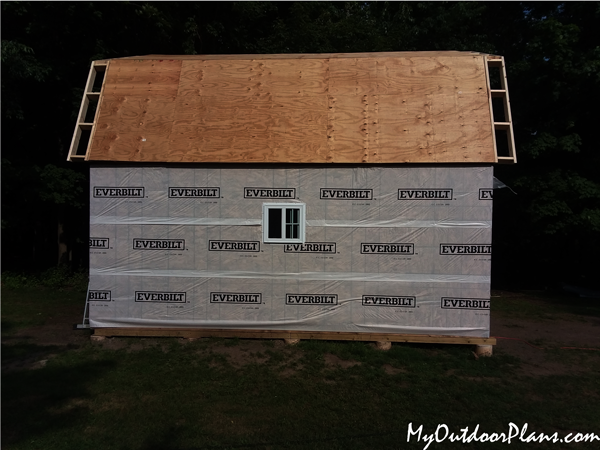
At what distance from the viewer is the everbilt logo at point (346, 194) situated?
689 centimetres

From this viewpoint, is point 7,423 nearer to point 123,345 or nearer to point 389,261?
point 123,345

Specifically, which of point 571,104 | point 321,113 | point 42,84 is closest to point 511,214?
point 571,104

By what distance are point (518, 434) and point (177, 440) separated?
360cm

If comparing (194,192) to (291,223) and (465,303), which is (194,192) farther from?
(465,303)

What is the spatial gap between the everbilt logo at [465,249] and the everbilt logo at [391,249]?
1.69 feet

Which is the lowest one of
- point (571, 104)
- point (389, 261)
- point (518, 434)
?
point (518, 434)

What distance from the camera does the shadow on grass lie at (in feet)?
14.6

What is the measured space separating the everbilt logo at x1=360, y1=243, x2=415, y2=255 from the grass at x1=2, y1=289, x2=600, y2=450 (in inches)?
62.1

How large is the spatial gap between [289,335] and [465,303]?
2.95 m

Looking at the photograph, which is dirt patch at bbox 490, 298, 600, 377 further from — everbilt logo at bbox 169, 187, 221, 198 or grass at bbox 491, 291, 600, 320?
everbilt logo at bbox 169, 187, 221, 198

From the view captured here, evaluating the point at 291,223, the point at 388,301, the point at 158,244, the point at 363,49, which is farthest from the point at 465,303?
the point at 363,49

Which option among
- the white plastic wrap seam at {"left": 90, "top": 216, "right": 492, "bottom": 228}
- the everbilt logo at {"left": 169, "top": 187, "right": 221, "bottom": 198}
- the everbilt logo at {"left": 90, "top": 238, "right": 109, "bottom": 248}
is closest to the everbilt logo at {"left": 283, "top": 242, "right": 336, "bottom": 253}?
the white plastic wrap seam at {"left": 90, "top": 216, "right": 492, "bottom": 228}

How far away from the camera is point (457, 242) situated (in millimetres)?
6758

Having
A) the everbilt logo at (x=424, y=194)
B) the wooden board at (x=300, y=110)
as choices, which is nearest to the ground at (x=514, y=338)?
the everbilt logo at (x=424, y=194)
